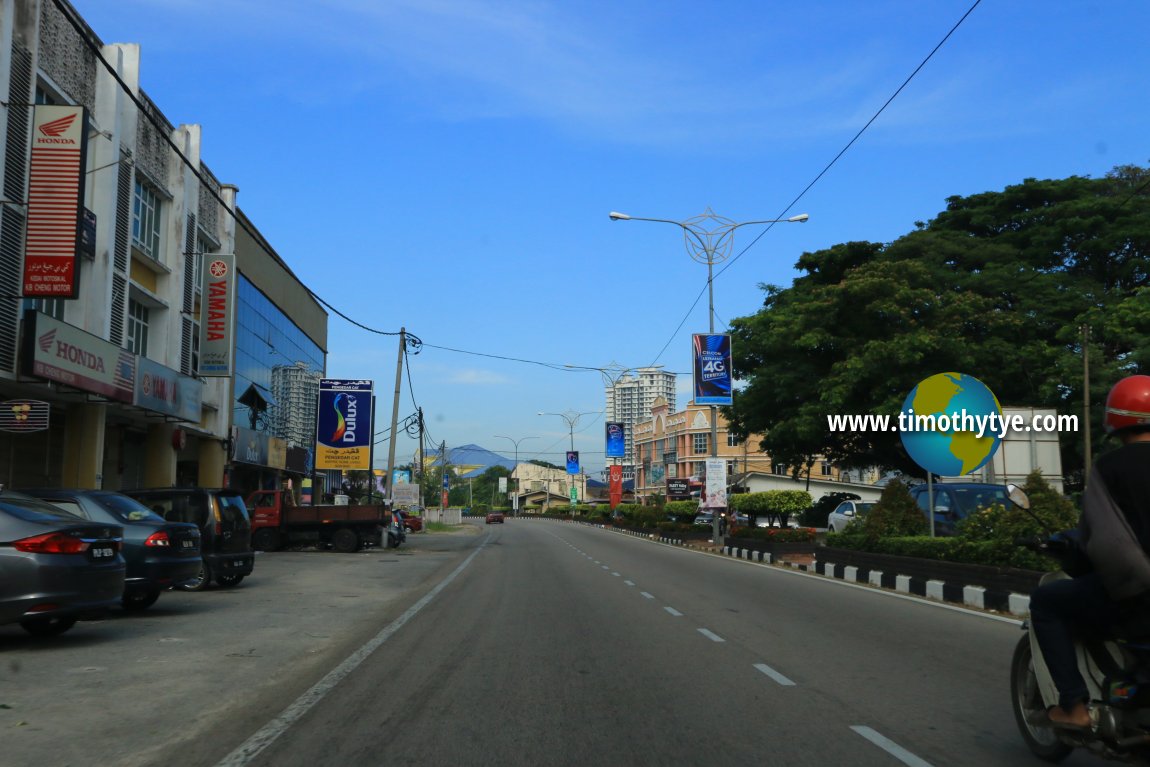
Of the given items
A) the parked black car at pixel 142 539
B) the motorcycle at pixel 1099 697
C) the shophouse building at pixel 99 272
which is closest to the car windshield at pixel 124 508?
the parked black car at pixel 142 539

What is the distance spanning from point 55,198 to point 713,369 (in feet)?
61.2

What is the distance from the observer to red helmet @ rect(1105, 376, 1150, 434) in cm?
475

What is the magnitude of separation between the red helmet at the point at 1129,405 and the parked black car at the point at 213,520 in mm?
14006

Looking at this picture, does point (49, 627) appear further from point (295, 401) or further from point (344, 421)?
point (295, 401)

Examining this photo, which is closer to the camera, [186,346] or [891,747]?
[891,747]

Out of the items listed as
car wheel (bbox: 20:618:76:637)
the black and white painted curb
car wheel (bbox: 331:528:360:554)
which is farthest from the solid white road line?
car wheel (bbox: 331:528:360:554)

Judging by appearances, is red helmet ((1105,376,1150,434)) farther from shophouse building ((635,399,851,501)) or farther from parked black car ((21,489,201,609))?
shophouse building ((635,399,851,501))

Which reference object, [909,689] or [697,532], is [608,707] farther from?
[697,532]

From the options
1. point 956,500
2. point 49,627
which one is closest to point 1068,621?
point 49,627

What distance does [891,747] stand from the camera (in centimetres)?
575

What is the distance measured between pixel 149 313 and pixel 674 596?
70.7ft

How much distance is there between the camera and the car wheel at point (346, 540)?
3406 centimetres

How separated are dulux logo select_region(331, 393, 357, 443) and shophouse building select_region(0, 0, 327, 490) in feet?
13.8

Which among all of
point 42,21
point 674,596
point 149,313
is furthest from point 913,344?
point 42,21
